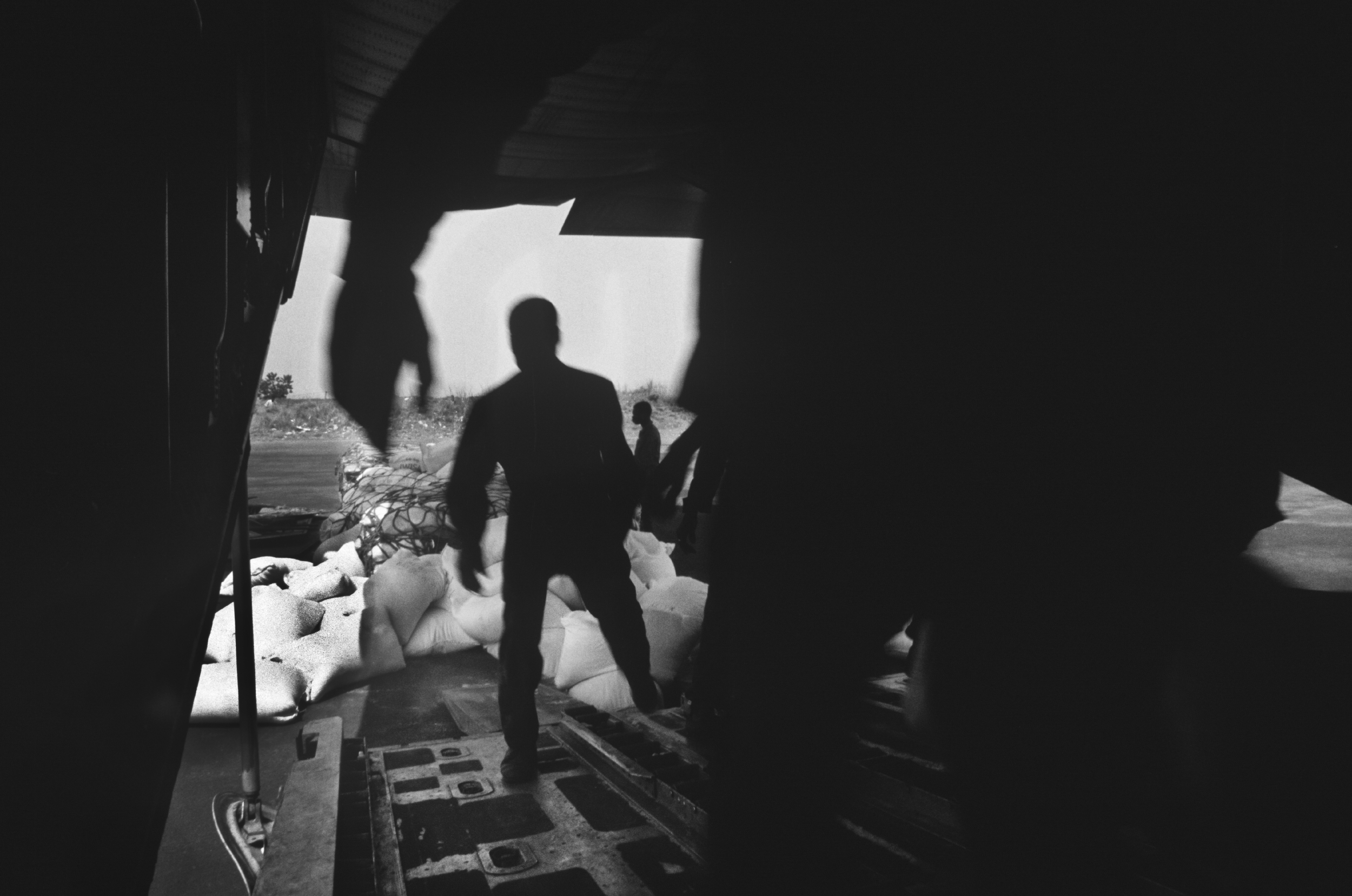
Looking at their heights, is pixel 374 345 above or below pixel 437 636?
above

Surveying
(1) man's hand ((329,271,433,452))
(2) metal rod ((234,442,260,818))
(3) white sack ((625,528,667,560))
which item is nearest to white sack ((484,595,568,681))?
(3) white sack ((625,528,667,560))

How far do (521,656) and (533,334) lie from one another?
932 mm

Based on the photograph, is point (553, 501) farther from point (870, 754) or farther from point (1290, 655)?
point (1290, 655)

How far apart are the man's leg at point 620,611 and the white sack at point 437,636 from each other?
88cm

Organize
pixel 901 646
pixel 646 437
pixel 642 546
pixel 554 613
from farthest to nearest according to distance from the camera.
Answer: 1. pixel 646 437
2. pixel 642 546
3. pixel 554 613
4. pixel 901 646

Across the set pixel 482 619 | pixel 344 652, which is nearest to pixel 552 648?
pixel 482 619

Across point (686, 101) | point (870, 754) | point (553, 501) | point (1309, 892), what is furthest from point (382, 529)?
point (1309, 892)

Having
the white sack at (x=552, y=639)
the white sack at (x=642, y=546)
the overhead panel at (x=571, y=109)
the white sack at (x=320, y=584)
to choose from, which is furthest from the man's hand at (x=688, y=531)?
the white sack at (x=320, y=584)

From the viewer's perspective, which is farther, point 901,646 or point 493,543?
point 493,543

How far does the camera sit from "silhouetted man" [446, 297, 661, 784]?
7.21ft

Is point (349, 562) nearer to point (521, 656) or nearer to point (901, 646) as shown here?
point (521, 656)

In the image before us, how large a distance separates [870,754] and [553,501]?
1148 millimetres

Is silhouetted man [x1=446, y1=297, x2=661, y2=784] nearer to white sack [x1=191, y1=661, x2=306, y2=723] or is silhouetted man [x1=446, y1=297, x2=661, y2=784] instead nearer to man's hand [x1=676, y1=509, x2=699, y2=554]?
man's hand [x1=676, y1=509, x2=699, y2=554]

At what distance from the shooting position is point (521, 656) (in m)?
2.19
